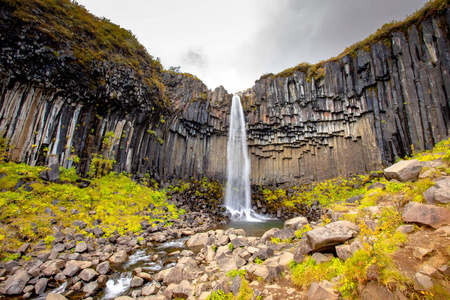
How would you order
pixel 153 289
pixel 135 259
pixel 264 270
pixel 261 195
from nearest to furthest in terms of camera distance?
pixel 264 270 < pixel 153 289 < pixel 135 259 < pixel 261 195

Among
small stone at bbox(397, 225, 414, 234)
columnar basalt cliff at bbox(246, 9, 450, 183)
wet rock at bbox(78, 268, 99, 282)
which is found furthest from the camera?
columnar basalt cliff at bbox(246, 9, 450, 183)

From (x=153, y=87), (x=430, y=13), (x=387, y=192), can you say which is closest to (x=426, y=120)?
(x=430, y=13)

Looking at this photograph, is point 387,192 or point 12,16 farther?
point 12,16

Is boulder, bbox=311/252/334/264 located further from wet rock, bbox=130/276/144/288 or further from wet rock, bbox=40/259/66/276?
wet rock, bbox=40/259/66/276

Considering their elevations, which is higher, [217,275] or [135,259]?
[217,275]

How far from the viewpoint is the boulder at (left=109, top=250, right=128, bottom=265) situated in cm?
758

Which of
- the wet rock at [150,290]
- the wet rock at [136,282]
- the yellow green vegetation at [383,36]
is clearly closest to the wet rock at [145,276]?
the wet rock at [136,282]

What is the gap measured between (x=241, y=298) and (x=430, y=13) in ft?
81.0

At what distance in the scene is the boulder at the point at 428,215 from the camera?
3.54 meters

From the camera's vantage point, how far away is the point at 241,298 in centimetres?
414

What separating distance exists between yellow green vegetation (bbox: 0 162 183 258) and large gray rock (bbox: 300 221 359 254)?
31.2 ft

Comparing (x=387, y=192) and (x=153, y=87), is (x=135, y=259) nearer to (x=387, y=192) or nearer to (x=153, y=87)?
(x=387, y=192)

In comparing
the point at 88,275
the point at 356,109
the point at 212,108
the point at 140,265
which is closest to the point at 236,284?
the point at 140,265

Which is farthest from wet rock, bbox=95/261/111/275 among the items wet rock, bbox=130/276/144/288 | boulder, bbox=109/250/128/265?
wet rock, bbox=130/276/144/288
